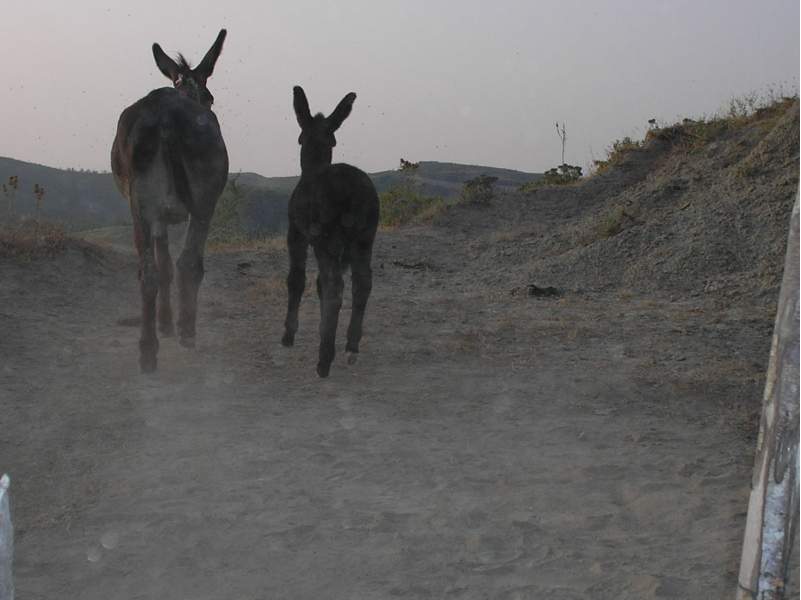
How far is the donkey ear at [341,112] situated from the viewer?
23.6 ft

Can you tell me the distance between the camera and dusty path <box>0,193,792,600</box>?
11.8ft

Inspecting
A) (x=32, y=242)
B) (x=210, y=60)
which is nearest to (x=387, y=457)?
(x=210, y=60)

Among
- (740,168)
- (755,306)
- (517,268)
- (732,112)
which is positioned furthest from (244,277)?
(732,112)

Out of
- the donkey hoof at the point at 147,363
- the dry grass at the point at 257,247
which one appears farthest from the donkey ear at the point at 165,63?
the dry grass at the point at 257,247

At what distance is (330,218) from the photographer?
21.4 ft

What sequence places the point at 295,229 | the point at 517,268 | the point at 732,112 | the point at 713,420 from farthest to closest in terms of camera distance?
the point at 732,112 < the point at 517,268 < the point at 295,229 < the point at 713,420

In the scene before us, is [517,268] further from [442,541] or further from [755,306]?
[442,541]

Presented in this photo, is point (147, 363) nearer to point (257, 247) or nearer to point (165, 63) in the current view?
point (165, 63)

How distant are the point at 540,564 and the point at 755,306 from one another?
6.88m

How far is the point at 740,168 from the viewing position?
47.5ft

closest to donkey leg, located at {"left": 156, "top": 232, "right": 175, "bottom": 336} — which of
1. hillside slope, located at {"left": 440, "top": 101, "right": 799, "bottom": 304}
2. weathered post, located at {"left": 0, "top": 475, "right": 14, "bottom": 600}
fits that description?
weathered post, located at {"left": 0, "top": 475, "right": 14, "bottom": 600}

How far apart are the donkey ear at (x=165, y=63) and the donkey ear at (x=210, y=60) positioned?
0.22 meters

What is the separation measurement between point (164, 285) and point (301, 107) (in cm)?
199

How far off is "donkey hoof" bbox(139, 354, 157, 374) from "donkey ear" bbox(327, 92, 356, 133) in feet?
7.94
